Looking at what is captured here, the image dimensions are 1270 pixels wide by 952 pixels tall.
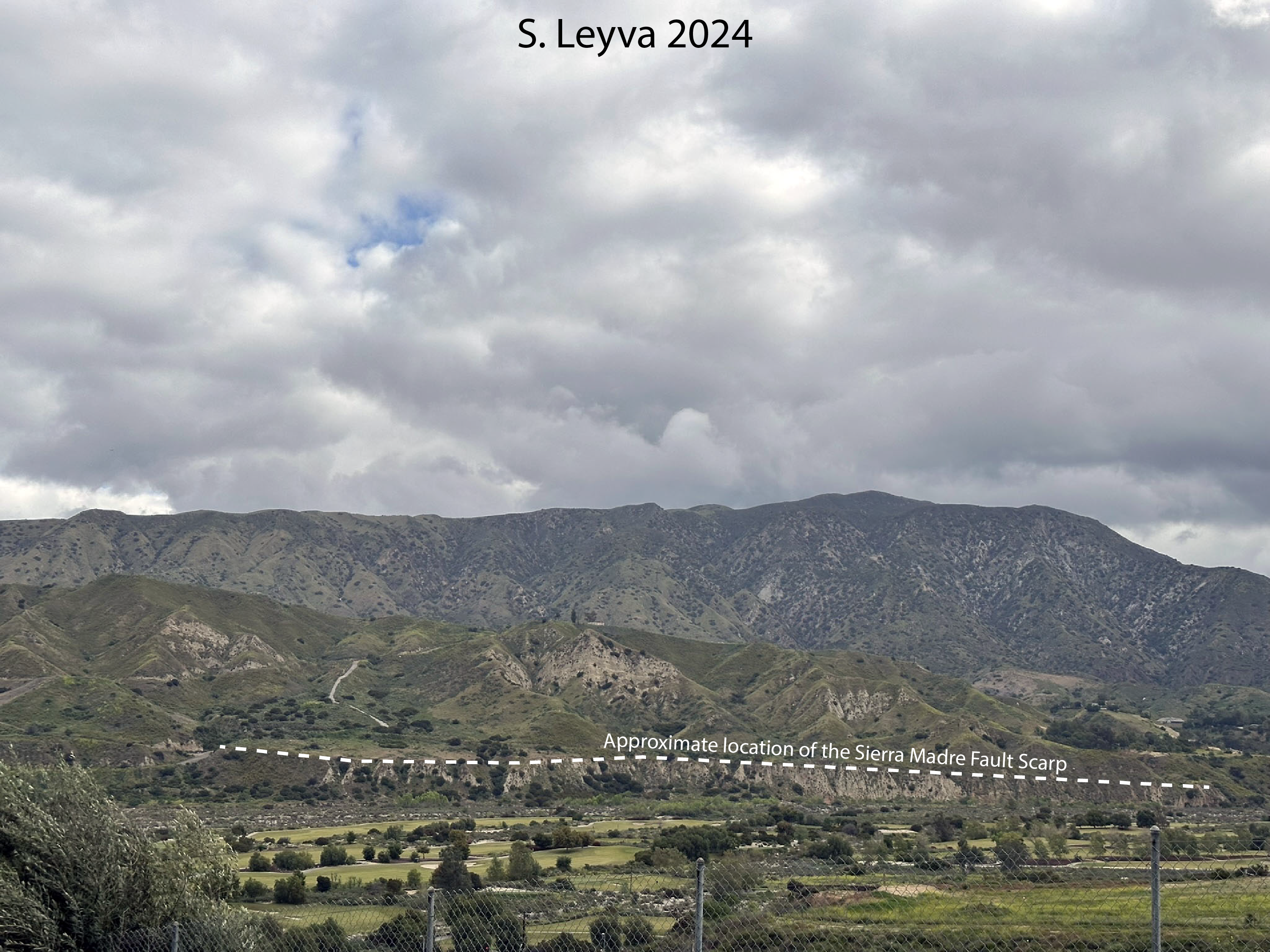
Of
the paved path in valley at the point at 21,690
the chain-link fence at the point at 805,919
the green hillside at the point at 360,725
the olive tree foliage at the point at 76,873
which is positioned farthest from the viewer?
the paved path in valley at the point at 21,690

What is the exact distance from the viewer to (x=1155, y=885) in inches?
458

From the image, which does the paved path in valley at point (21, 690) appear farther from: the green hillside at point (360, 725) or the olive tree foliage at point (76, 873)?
the olive tree foliage at point (76, 873)

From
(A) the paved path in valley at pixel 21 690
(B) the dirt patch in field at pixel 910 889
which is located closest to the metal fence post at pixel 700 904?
(B) the dirt patch in field at pixel 910 889

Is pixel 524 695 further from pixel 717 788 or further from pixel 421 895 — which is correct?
pixel 421 895

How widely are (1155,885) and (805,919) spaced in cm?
1595

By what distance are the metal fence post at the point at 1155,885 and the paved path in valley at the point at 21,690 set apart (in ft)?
570

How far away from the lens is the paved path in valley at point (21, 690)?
15788 centimetres

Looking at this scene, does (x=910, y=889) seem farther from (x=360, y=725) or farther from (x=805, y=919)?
(x=360, y=725)

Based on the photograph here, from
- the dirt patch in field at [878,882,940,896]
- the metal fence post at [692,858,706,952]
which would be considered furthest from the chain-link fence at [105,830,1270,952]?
the dirt patch in field at [878,882,940,896]

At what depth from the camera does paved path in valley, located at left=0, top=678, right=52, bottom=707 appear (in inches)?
6216

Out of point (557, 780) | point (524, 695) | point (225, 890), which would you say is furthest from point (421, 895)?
point (524, 695)

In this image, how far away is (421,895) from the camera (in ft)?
130

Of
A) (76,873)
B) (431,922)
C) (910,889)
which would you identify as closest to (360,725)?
(910,889)

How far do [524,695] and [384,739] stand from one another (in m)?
34.5
